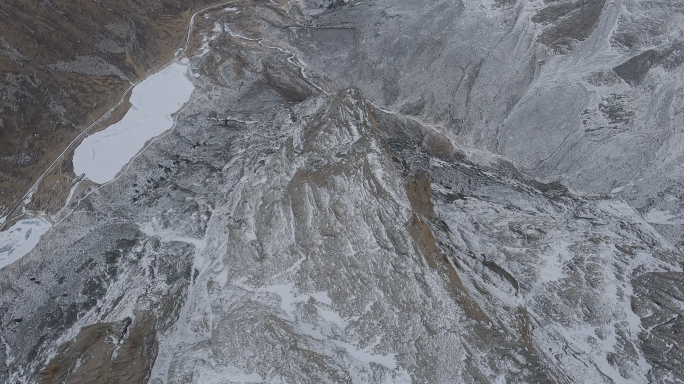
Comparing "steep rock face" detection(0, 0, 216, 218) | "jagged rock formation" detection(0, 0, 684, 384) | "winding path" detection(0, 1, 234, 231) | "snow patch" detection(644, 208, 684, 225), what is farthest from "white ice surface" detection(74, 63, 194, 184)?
"snow patch" detection(644, 208, 684, 225)

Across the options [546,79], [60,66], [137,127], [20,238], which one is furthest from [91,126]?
[546,79]

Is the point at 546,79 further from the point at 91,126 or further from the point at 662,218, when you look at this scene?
the point at 91,126

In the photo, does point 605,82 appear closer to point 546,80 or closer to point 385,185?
point 546,80

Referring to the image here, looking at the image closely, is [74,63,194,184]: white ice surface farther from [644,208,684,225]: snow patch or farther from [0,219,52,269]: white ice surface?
[644,208,684,225]: snow patch

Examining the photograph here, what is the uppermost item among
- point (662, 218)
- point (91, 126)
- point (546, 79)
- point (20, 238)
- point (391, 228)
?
point (546, 79)

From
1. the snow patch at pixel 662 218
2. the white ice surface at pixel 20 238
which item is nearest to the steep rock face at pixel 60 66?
the white ice surface at pixel 20 238

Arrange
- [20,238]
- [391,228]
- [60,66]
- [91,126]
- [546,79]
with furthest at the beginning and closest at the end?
[60,66]
[546,79]
[91,126]
[20,238]
[391,228]

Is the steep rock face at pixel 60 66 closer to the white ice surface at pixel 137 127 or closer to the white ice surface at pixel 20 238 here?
the white ice surface at pixel 137 127

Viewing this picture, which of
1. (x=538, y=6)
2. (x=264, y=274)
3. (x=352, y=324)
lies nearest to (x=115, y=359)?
(x=264, y=274)
